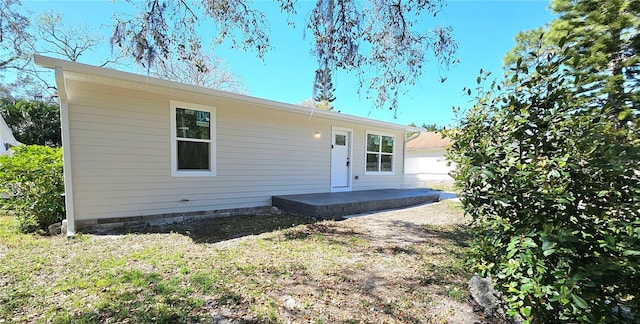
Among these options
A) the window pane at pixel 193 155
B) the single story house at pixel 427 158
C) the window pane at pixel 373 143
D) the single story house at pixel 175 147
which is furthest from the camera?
the single story house at pixel 427 158

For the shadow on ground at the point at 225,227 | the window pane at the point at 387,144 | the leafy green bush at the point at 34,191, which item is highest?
the window pane at the point at 387,144

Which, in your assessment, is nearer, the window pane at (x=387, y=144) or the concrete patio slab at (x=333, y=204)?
the concrete patio slab at (x=333, y=204)

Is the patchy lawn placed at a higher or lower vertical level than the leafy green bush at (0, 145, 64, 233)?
lower

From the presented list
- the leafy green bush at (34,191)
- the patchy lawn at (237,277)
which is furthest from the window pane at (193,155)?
the leafy green bush at (34,191)

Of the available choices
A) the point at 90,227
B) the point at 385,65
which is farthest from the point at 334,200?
the point at 90,227

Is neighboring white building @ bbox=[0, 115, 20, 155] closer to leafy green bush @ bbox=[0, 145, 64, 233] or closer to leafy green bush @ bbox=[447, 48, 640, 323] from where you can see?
leafy green bush @ bbox=[0, 145, 64, 233]

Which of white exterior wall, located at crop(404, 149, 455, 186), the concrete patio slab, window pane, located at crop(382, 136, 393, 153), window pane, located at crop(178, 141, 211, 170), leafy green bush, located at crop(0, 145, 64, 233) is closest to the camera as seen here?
leafy green bush, located at crop(0, 145, 64, 233)

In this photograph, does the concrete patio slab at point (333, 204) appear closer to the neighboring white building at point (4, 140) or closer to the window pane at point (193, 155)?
the window pane at point (193, 155)

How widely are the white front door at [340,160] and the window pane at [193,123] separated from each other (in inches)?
136

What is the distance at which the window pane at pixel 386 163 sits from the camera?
9180mm

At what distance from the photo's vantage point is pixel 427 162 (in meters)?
18.7

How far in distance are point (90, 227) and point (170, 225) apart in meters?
1.16

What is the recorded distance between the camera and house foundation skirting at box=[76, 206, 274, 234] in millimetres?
4477

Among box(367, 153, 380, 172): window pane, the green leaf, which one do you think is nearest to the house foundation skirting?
box(367, 153, 380, 172): window pane
